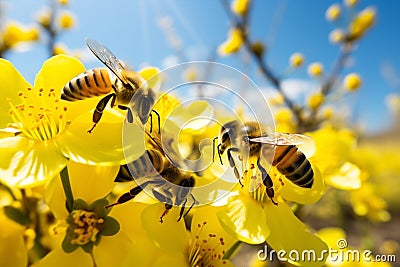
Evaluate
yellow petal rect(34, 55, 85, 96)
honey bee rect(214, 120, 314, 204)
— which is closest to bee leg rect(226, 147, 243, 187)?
honey bee rect(214, 120, 314, 204)

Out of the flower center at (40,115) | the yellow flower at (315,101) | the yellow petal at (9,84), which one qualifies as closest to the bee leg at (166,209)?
the flower center at (40,115)

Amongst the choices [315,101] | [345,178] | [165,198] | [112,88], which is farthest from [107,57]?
[315,101]

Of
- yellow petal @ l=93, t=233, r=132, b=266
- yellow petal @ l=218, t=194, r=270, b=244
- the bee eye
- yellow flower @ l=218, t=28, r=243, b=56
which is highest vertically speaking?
yellow petal @ l=93, t=233, r=132, b=266

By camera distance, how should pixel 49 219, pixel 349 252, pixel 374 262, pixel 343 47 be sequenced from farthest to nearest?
1. pixel 343 47
2. pixel 374 262
3. pixel 349 252
4. pixel 49 219

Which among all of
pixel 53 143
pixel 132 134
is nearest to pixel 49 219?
pixel 53 143

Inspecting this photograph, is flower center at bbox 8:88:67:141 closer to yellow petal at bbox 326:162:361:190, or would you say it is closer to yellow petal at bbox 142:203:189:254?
yellow petal at bbox 142:203:189:254

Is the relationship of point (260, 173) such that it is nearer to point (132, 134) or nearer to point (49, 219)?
point (132, 134)
